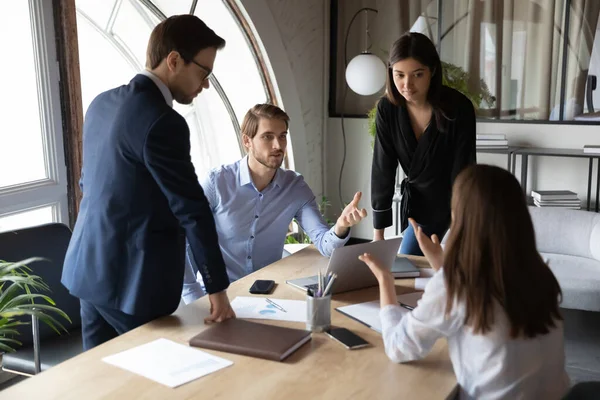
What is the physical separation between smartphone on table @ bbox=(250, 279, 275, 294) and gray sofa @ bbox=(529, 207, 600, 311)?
2.03m

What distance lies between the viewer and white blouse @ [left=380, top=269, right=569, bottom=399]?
1417 mm

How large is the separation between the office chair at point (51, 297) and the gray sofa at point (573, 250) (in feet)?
8.23

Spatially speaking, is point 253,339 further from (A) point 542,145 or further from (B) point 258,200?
(A) point 542,145

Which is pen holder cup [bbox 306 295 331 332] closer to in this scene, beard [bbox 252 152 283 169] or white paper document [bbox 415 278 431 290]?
white paper document [bbox 415 278 431 290]

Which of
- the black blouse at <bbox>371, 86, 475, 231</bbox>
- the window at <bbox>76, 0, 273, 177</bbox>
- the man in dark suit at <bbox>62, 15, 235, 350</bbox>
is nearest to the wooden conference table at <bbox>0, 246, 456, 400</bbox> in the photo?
the man in dark suit at <bbox>62, 15, 235, 350</bbox>

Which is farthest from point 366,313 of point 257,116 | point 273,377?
point 257,116

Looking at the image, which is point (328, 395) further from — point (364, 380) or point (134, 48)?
point (134, 48)

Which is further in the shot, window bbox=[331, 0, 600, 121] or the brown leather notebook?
window bbox=[331, 0, 600, 121]

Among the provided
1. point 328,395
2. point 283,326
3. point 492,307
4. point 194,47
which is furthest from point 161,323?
point 492,307

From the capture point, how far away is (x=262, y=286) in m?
2.10

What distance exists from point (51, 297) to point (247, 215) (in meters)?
0.80

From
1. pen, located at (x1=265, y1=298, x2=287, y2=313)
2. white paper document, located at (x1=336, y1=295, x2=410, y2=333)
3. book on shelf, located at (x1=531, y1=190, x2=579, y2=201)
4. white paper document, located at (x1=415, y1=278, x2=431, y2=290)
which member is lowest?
book on shelf, located at (x1=531, y1=190, x2=579, y2=201)

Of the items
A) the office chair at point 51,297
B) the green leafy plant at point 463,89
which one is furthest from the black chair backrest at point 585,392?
the green leafy plant at point 463,89

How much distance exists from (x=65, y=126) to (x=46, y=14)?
1.62 ft
